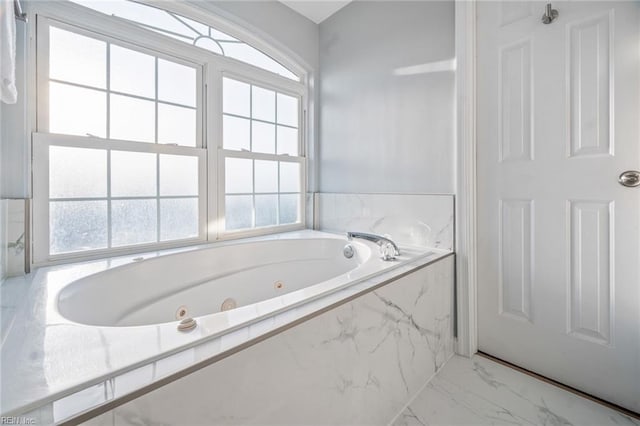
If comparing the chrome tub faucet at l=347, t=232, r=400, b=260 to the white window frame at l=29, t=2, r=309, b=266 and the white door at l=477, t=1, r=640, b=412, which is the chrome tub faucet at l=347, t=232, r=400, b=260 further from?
the white window frame at l=29, t=2, r=309, b=266

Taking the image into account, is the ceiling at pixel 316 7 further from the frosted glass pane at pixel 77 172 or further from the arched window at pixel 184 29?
the frosted glass pane at pixel 77 172

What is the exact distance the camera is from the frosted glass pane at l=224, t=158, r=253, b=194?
201 centimetres

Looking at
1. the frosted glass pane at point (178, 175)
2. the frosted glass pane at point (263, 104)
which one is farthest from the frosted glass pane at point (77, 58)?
the frosted glass pane at point (263, 104)

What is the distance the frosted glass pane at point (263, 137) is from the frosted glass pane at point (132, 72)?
0.69 m

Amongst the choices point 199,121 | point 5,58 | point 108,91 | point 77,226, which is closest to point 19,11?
point 108,91

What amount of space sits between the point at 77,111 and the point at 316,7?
1.82 meters

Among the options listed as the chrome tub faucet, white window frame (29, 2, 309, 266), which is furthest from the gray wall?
the chrome tub faucet

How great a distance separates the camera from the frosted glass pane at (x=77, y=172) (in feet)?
4.53

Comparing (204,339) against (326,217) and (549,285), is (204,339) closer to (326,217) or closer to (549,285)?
(549,285)

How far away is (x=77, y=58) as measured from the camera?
4.65ft

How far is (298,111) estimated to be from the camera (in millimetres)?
2477

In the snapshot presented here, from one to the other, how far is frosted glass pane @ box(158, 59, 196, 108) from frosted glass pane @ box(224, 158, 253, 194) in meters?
0.44

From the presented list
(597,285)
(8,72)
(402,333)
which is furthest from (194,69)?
(597,285)

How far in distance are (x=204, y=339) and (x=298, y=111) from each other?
215 cm
